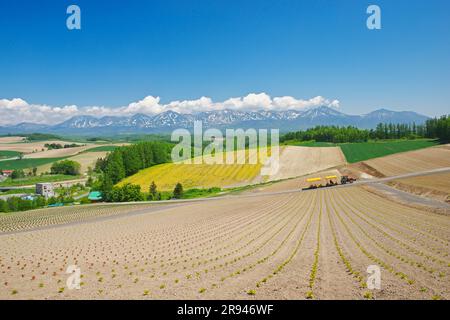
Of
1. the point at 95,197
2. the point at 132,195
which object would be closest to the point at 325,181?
the point at 132,195

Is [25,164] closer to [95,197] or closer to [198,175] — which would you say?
[95,197]

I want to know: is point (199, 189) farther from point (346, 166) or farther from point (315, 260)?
point (315, 260)

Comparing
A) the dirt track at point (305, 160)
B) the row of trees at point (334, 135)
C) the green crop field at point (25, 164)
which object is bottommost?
the green crop field at point (25, 164)

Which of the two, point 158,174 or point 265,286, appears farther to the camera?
point 158,174

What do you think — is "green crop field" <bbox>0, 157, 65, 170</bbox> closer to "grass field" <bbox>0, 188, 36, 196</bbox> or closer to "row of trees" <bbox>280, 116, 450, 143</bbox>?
"grass field" <bbox>0, 188, 36, 196</bbox>

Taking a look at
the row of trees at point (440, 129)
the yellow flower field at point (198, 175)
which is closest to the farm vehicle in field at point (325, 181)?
the yellow flower field at point (198, 175)

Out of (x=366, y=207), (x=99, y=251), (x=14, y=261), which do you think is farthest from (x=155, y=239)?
(x=366, y=207)

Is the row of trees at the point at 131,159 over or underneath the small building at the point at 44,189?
over

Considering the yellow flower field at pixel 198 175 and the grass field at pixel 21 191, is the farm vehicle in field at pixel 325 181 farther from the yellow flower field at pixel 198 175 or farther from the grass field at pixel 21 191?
the grass field at pixel 21 191
